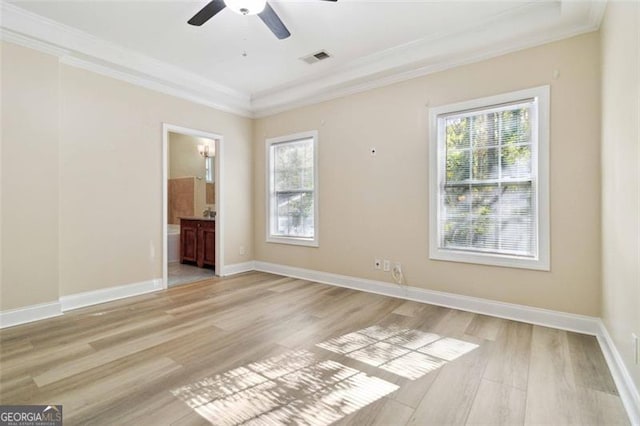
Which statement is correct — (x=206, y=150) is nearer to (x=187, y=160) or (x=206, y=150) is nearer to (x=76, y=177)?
(x=187, y=160)

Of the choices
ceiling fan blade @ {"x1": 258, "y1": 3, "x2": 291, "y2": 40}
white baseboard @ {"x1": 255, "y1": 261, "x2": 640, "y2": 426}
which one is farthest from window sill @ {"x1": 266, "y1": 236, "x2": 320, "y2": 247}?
ceiling fan blade @ {"x1": 258, "y1": 3, "x2": 291, "y2": 40}

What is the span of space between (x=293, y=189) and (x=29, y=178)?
10.3 feet

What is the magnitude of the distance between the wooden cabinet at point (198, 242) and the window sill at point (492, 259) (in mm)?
3713

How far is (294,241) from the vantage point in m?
4.88

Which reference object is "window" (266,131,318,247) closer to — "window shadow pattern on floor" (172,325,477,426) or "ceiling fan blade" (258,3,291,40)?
"ceiling fan blade" (258,3,291,40)

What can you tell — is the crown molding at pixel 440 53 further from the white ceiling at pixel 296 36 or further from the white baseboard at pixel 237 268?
the white baseboard at pixel 237 268

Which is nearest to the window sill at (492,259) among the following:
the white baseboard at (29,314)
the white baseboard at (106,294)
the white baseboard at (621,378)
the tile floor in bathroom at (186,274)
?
the white baseboard at (621,378)

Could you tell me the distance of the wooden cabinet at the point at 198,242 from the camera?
5414mm

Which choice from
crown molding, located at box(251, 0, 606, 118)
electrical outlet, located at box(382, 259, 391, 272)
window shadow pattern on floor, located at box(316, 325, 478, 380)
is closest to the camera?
window shadow pattern on floor, located at box(316, 325, 478, 380)

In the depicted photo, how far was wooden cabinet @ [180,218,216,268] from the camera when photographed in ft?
17.8

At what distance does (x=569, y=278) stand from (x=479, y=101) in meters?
Answer: 1.92

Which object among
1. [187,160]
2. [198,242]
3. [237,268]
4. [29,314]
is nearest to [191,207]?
[187,160]

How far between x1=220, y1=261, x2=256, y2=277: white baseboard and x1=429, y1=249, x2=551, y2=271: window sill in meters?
3.15

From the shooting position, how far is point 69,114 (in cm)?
334
